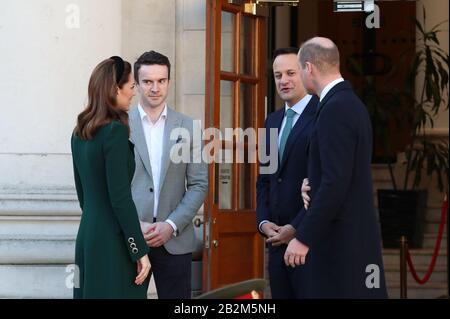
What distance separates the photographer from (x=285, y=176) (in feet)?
22.5

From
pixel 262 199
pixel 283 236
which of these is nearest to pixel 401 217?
pixel 262 199

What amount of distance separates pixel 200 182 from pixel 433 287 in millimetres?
5662

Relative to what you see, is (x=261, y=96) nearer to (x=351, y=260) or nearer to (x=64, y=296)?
(x=64, y=296)

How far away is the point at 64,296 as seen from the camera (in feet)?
25.9

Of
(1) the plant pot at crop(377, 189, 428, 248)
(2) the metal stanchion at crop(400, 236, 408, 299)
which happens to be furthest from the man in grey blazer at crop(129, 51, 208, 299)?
(1) the plant pot at crop(377, 189, 428, 248)

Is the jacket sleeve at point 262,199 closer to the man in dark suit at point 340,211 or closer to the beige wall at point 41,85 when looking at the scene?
the man in dark suit at point 340,211

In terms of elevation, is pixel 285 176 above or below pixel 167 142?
below

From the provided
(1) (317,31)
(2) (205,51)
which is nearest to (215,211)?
(2) (205,51)

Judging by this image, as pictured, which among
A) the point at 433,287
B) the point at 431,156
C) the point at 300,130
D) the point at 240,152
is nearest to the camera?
the point at 300,130

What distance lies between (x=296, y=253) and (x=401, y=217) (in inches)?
291

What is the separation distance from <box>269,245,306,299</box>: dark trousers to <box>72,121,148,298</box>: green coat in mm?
810

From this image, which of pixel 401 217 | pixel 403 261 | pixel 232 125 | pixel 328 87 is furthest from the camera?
pixel 401 217

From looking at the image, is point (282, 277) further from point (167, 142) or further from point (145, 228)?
point (167, 142)

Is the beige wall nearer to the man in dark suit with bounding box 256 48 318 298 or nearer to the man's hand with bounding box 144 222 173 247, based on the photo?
the man's hand with bounding box 144 222 173 247
